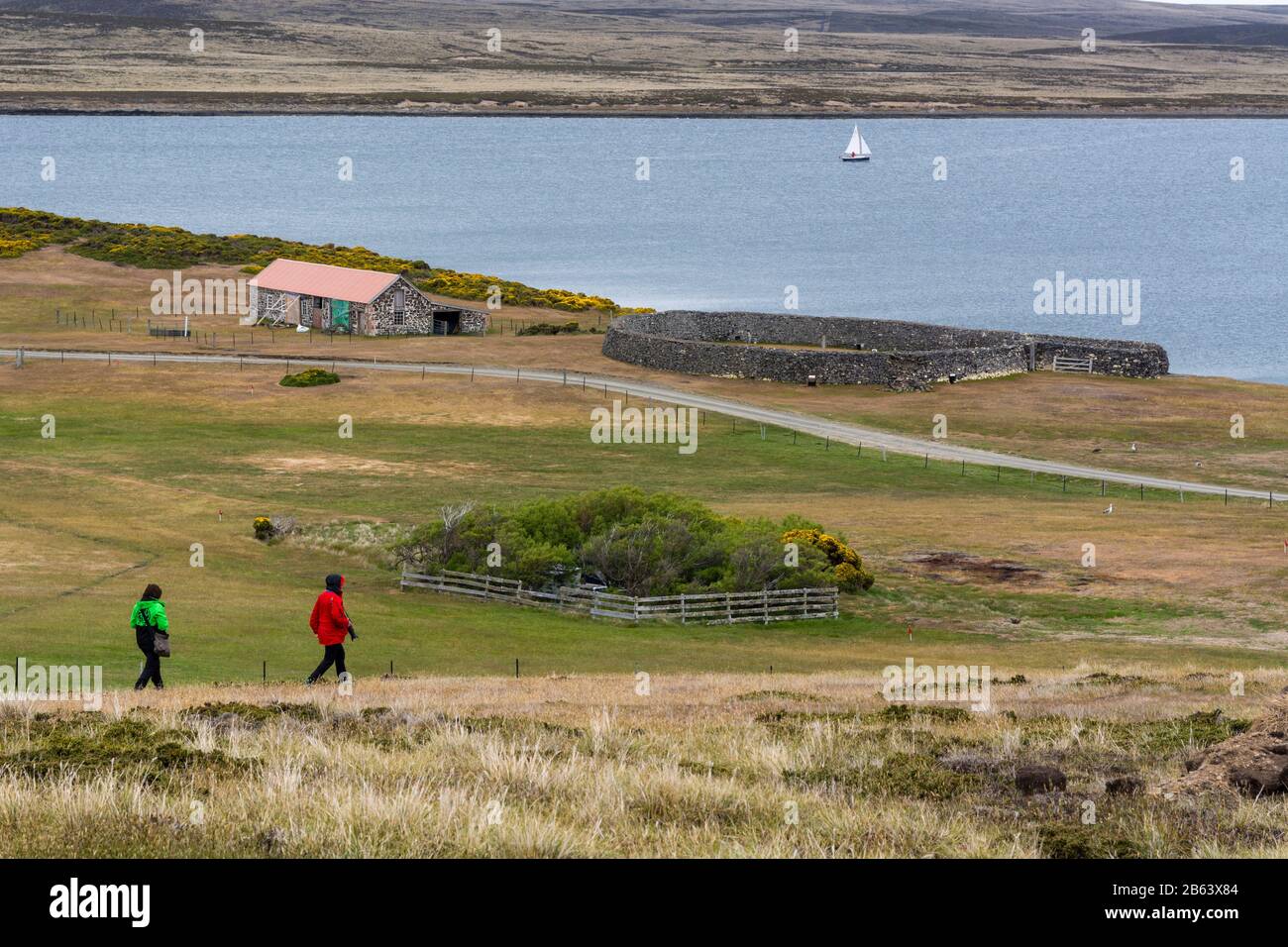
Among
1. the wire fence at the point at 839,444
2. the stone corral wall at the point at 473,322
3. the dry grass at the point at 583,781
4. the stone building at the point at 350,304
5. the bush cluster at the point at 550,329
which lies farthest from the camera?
the bush cluster at the point at 550,329

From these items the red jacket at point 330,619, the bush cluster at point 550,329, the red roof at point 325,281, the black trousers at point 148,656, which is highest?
the red roof at point 325,281

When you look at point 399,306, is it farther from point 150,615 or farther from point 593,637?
point 150,615

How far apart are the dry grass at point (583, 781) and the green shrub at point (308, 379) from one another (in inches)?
2333

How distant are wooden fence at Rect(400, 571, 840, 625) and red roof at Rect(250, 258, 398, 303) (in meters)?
57.3

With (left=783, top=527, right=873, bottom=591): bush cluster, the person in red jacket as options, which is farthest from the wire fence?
the person in red jacket

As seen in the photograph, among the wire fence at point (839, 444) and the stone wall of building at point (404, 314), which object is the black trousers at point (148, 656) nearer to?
the wire fence at point (839, 444)

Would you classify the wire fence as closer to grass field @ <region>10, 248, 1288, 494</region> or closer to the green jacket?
grass field @ <region>10, 248, 1288, 494</region>

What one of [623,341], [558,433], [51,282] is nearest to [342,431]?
[558,433]

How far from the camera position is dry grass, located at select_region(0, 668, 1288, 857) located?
10078 mm

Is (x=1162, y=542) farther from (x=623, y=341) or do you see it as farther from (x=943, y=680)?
(x=623, y=341)

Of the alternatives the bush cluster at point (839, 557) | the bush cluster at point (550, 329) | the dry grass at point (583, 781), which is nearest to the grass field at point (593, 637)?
the dry grass at point (583, 781)

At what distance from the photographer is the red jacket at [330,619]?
2202 centimetres

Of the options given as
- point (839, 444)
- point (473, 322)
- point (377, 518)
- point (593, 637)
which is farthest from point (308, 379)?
point (593, 637)

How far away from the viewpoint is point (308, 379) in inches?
3118
